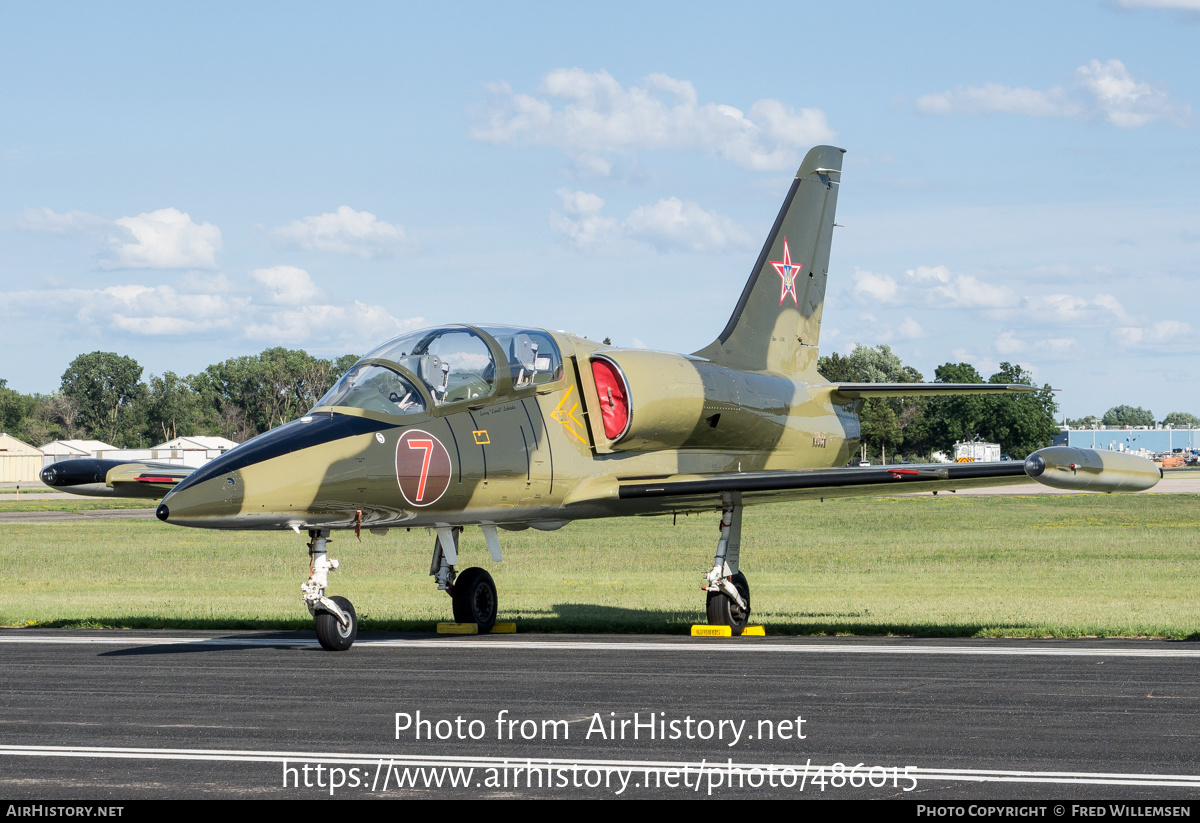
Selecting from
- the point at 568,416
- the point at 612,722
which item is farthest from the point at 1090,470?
the point at 612,722

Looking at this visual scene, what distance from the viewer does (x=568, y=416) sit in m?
16.5

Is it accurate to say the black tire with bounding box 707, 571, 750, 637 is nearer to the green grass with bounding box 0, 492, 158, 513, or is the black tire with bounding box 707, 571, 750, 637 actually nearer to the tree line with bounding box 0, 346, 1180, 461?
the green grass with bounding box 0, 492, 158, 513

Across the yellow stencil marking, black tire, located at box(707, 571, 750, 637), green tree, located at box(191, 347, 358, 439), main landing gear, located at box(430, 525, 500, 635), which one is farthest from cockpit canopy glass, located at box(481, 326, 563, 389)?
green tree, located at box(191, 347, 358, 439)

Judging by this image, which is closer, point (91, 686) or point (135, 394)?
point (91, 686)

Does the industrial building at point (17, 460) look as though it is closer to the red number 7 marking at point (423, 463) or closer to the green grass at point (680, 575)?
the green grass at point (680, 575)

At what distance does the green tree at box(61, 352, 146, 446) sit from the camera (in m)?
167

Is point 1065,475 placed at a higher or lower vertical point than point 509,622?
higher

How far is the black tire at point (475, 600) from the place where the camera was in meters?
17.0

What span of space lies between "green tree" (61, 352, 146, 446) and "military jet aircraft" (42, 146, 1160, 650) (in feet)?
521

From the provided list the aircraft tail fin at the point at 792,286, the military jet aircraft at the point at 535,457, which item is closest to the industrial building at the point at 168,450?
the aircraft tail fin at the point at 792,286

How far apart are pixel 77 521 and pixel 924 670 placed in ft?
172

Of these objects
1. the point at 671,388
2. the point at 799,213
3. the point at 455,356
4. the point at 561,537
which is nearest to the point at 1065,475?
the point at 671,388

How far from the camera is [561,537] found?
144ft
